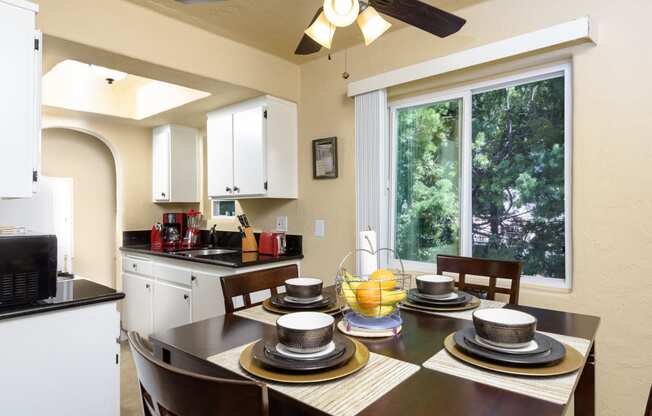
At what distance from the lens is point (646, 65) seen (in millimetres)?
1650

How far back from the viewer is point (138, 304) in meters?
3.46

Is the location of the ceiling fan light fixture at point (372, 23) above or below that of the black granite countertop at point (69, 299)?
above

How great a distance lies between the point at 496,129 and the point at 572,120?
1.29 feet

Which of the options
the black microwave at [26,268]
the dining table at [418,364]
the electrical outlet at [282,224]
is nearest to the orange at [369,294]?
the dining table at [418,364]

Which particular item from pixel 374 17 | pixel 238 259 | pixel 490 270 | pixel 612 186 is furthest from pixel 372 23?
pixel 238 259

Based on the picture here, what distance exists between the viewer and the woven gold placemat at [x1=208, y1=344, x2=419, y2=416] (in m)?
0.74

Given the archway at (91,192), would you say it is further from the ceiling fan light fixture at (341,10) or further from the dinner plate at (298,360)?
the dinner plate at (298,360)

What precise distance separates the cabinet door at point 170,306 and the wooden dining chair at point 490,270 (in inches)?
76.7

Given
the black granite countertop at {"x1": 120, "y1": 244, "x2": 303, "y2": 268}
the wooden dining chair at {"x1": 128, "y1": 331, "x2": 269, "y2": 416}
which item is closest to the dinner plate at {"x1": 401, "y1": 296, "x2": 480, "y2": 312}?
the wooden dining chair at {"x1": 128, "y1": 331, "x2": 269, "y2": 416}

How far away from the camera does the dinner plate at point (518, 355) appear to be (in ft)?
2.90

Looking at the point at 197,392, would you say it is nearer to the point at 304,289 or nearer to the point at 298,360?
the point at 298,360

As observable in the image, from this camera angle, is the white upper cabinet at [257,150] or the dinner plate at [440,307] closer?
the dinner plate at [440,307]

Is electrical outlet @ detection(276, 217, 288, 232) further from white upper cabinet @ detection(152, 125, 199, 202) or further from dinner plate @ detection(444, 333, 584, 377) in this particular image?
dinner plate @ detection(444, 333, 584, 377)

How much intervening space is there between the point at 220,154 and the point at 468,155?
76.3 inches
